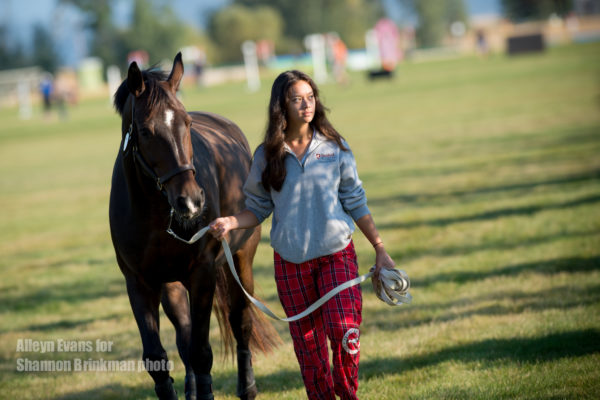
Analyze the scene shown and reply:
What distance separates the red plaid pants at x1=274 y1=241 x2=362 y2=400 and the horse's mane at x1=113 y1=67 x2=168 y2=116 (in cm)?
109

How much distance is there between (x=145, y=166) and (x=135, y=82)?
1.55 ft

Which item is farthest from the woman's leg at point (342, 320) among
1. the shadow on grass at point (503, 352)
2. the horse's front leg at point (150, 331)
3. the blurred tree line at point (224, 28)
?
the blurred tree line at point (224, 28)

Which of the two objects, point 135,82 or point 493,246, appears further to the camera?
point 493,246

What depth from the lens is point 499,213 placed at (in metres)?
9.58

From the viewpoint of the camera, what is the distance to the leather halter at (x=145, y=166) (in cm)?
353

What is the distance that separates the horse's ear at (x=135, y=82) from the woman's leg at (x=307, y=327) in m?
1.19

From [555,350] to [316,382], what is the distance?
2.09 m

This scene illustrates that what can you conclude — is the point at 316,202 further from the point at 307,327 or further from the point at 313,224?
the point at 307,327

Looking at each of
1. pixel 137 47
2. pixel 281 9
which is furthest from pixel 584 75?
pixel 281 9

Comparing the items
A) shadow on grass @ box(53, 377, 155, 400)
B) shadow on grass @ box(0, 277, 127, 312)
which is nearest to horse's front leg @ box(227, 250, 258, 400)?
shadow on grass @ box(53, 377, 155, 400)

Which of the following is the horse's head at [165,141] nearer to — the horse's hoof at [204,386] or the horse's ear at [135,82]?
the horse's ear at [135,82]

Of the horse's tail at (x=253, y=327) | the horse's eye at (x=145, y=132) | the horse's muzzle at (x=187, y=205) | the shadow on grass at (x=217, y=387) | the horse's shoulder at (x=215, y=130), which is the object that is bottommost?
the shadow on grass at (x=217, y=387)

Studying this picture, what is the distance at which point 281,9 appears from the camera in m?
103

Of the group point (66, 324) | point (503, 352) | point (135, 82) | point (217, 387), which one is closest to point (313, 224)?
point (135, 82)
